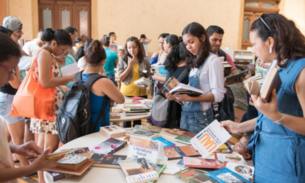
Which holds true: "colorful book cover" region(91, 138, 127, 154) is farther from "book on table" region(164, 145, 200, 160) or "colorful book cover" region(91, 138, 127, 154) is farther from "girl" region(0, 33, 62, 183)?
"girl" region(0, 33, 62, 183)

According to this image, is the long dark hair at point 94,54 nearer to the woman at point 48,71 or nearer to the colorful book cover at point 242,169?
the woman at point 48,71

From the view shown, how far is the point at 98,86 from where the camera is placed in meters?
2.04

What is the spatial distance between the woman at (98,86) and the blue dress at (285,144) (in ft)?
4.14

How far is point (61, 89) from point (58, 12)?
7486 millimetres

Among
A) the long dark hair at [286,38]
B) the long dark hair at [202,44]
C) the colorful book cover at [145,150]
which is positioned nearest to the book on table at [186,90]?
the long dark hair at [202,44]

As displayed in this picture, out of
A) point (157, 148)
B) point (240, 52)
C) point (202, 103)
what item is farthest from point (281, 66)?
point (240, 52)

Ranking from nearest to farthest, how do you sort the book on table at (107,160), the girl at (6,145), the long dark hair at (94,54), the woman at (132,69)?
the girl at (6,145), the book on table at (107,160), the long dark hair at (94,54), the woman at (132,69)

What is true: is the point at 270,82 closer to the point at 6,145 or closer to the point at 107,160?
the point at 107,160

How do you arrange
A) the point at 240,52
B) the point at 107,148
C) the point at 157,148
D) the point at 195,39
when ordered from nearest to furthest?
the point at 157,148
the point at 107,148
the point at 195,39
the point at 240,52

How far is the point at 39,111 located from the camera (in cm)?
225

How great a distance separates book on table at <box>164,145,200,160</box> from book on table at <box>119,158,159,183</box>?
222 millimetres

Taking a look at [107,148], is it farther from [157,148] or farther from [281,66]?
[281,66]

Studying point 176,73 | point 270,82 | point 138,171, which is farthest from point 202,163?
point 176,73

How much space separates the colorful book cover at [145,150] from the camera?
150 cm
